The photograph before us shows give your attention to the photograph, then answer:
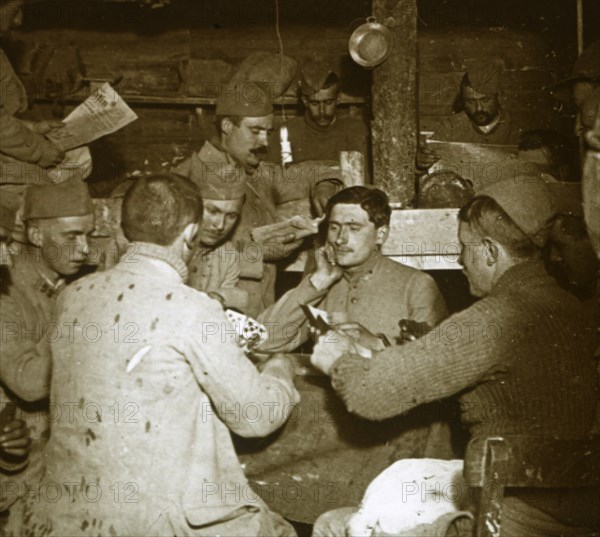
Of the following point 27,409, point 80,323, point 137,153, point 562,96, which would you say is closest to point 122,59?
point 137,153

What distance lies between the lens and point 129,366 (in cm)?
318

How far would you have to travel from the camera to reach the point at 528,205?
145 inches

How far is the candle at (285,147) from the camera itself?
8.67 metres

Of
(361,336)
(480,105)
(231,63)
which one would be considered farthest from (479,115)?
(361,336)

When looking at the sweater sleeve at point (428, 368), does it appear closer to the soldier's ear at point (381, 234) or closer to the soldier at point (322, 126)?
the soldier's ear at point (381, 234)

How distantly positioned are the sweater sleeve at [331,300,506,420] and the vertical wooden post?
2.67 metres

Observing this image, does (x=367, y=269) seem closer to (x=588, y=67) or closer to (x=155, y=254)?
(x=155, y=254)

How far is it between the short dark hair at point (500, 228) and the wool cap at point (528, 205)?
24 millimetres

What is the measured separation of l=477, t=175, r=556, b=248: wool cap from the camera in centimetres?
366

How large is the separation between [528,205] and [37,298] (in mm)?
2971

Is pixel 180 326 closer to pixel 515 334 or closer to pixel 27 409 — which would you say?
pixel 515 334

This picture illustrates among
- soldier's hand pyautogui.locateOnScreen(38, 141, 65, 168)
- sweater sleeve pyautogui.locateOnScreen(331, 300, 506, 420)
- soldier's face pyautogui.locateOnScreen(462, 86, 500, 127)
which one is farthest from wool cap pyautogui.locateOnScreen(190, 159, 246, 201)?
soldier's face pyautogui.locateOnScreen(462, 86, 500, 127)

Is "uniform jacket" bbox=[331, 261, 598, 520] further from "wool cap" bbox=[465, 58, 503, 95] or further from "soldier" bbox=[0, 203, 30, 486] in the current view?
"wool cap" bbox=[465, 58, 503, 95]

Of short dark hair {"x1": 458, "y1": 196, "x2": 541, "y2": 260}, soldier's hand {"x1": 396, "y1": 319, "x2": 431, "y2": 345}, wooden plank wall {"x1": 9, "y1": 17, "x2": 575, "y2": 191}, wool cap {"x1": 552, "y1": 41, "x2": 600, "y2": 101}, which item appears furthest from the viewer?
wooden plank wall {"x1": 9, "y1": 17, "x2": 575, "y2": 191}
